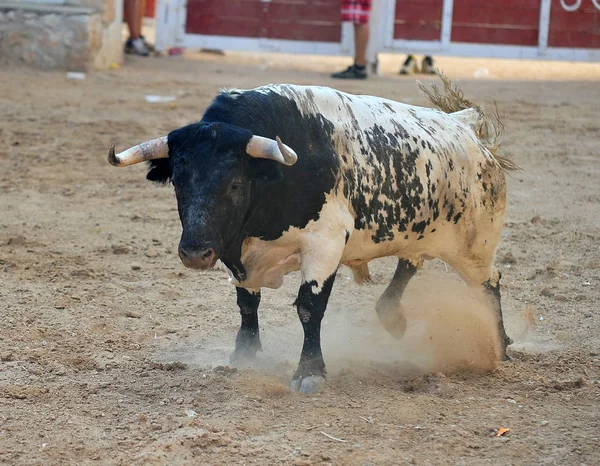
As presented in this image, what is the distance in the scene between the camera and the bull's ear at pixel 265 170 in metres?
3.72

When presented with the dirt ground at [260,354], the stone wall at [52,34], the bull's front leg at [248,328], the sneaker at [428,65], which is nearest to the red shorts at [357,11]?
the sneaker at [428,65]

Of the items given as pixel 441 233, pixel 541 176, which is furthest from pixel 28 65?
pixel 441 233

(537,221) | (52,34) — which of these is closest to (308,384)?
(537,221)

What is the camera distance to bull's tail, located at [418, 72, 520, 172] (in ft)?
15.8

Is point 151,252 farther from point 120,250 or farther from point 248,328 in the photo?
point 248,328

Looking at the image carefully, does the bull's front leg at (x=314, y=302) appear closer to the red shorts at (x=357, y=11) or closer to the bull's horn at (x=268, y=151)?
the bull's horn at (x=268, y=151)

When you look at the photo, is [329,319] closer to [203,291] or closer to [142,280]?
[203,291]

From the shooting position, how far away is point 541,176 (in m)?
7.82

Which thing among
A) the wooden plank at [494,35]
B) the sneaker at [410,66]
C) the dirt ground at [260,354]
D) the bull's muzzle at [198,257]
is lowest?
the dirt ground at [260,354]

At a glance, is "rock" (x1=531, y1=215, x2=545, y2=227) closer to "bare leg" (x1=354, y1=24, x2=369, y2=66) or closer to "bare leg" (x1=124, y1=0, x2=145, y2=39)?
"bare leg" (x1=354, y1=24, x2=369, y2=66)

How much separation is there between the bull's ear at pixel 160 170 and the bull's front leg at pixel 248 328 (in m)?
0.66

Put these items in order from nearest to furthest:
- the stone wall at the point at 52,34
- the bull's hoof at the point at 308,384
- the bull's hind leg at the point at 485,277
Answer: the bull's hoof at the point at 308,384 → the bull's hind leg at the point at 485,277 → the stone wall at the point at 52,34

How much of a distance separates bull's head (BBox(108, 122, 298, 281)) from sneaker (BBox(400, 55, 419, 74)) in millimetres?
9211

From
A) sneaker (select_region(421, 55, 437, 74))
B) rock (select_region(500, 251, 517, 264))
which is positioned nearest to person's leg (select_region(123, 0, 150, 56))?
sneaker (select_region(421, 55, 437, 74))
